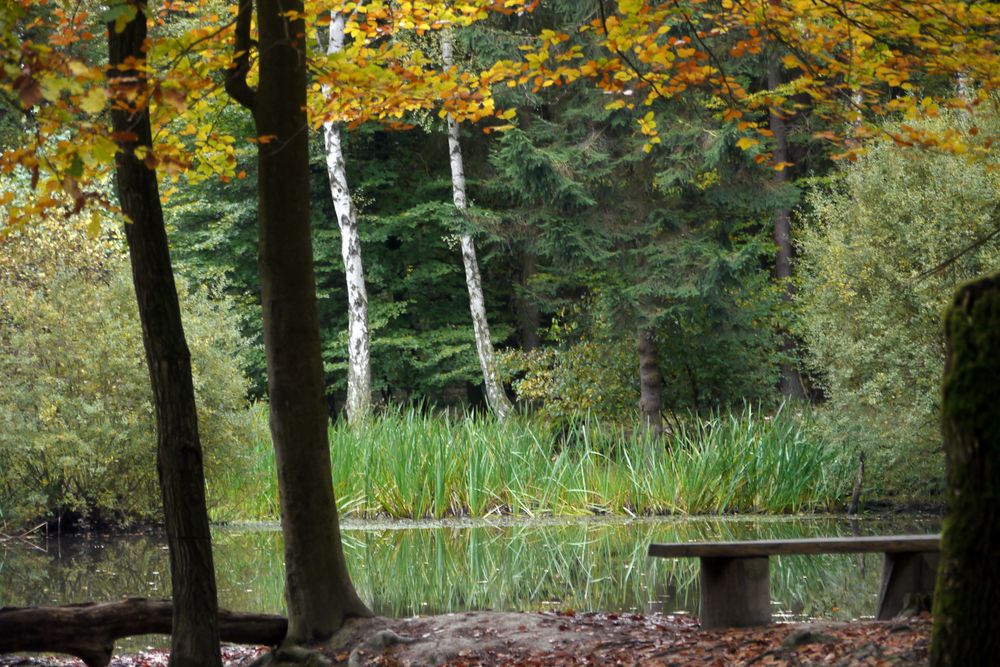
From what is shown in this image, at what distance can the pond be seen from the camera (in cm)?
827

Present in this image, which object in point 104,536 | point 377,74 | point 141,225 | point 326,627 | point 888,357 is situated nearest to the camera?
point 141,225

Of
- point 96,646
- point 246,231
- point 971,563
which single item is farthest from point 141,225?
point 246,231

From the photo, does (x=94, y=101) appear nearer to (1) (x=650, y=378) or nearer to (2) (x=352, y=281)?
(1) (x=650, y=378)

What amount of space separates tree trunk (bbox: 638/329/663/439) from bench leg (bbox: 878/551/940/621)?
10.8 m

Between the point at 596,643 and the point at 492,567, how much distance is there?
14.4 feet

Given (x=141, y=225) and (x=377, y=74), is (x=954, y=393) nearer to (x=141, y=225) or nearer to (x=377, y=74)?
(x=141, y=225)

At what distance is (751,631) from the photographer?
5.48 metres

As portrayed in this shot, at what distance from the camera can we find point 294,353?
5.89 metres

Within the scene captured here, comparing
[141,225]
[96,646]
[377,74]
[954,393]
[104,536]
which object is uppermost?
[377,74]

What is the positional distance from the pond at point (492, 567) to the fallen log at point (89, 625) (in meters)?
2.35

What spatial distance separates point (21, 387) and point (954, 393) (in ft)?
38.9

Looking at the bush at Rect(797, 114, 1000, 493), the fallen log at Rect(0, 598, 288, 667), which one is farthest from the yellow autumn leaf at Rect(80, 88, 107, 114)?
the bush at Rect(797, 114, 1000, 493)

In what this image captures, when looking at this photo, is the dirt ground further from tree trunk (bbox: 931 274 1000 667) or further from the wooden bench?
tree trunk (bbox: 931 274 1000 667)

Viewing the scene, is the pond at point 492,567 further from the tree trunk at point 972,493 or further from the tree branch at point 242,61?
the tree trunk at point 972,493
